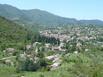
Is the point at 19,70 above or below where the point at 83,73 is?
below

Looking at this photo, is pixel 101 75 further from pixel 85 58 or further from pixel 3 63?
pixel 3 63

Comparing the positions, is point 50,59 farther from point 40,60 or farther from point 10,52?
point 10,52

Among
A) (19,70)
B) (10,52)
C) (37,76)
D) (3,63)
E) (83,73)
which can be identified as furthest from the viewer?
(10,52)

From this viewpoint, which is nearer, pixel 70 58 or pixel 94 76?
pixel 94 76

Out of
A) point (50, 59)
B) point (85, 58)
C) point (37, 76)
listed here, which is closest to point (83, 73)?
point (37, 76)

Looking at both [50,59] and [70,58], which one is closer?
[70,58]

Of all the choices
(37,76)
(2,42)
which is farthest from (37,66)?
(2,42)

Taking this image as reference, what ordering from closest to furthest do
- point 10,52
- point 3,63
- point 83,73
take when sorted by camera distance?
1. point 83,73
2. point 3,63
3. point 10,52

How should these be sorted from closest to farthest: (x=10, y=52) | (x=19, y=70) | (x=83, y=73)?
(x=83, y=73) → (x=19, y=70) → (x=10, y=52)

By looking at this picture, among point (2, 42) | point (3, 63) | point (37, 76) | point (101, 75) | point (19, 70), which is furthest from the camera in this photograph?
point (2, 42)
